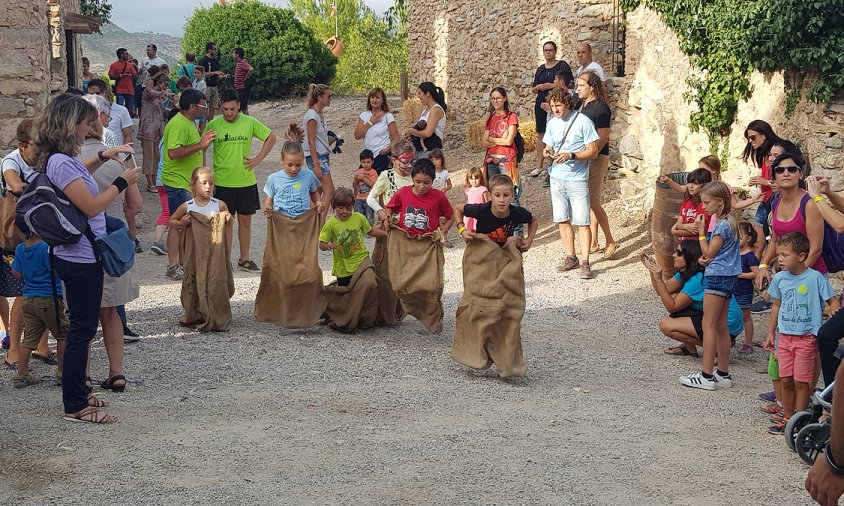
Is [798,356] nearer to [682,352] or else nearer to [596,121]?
[682,352]

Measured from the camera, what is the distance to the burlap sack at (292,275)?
27.5 feet

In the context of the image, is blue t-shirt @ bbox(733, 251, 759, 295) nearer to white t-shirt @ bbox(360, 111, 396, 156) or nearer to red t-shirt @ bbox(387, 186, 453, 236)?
red t-shirt @ bbox(387, 186, 453, 236)

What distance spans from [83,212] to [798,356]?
14.6 feet

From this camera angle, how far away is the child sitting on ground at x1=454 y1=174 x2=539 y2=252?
7180 millimetres

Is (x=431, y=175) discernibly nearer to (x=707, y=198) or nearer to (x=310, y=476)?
(x=707, y=198)

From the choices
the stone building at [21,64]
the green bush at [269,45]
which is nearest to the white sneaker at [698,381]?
the stone building at [21,64]

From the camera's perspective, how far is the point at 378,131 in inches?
472

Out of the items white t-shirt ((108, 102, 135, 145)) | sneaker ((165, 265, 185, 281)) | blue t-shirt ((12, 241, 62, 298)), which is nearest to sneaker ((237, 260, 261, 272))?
sneaker ((165, 265, 185, 281))

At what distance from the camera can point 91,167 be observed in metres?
6.43

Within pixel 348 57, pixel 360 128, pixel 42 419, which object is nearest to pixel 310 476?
pixel 42 419

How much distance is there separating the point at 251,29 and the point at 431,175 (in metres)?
20.8

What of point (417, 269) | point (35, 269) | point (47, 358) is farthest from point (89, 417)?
point (417, 269)

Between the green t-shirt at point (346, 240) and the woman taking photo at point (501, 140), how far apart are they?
3627 millimetres

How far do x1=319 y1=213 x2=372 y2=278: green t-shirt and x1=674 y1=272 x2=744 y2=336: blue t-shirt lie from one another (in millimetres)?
2671
